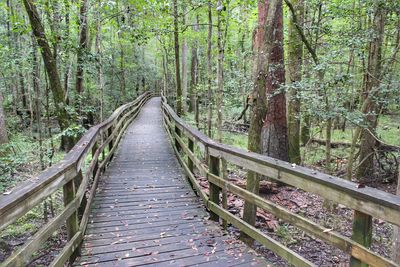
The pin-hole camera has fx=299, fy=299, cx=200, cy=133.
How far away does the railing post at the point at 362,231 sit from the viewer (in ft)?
6.92

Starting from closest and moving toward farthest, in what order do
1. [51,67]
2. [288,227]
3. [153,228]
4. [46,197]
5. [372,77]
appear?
[46,197]
[153,228]
[288,227]
[372,77]
[51,67]

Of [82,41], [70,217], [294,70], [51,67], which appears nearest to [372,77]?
[294,70]

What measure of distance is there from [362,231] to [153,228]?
2760 millimetres

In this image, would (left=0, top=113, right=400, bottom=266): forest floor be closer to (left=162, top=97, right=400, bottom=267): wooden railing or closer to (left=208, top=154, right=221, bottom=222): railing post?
(left=208, top=154, right=221, bottom=222): railing post

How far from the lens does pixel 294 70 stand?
26.2 feet

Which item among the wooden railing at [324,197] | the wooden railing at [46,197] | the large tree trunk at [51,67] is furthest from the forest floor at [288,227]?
the wooden railing at [324,197]

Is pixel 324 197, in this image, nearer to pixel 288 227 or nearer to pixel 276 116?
pixel 288 227

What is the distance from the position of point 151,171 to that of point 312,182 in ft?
16.0

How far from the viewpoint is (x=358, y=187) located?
218 centimetres

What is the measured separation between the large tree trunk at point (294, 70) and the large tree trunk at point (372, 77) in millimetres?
1521

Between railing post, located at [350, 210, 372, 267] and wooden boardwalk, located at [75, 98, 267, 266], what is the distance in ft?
4.26

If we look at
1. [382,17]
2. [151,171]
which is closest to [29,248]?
[151,171]

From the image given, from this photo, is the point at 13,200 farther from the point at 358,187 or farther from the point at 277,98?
the point at 277,98

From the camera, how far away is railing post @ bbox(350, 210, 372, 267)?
83.0 inches
